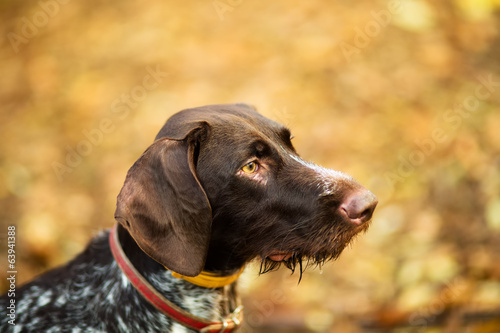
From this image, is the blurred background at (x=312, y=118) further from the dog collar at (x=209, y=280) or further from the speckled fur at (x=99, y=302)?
the speckled fur at (x=99, y=302)

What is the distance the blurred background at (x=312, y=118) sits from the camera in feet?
17.2

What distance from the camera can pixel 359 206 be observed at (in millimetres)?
2850

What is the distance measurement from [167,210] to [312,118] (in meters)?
4.85

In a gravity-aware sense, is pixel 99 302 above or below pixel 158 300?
below

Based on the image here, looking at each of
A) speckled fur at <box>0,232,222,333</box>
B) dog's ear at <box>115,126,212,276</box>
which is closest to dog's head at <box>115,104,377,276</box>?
dog's ear at <box>115,126,212,276</box>

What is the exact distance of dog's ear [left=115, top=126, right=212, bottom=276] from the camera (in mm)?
2688

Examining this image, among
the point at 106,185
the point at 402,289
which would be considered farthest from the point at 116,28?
the point at 402,289

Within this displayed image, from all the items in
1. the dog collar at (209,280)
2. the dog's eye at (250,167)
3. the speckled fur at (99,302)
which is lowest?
the speckled fur at (99,302)

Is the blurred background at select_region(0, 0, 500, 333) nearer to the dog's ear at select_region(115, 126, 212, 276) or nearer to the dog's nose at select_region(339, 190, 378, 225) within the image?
the dog's nose at select_region(339, 190, 378, 225)

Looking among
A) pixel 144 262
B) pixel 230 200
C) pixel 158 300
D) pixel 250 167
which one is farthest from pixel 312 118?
pixel 158 300

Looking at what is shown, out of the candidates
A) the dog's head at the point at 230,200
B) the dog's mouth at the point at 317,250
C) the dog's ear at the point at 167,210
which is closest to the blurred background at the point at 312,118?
the dog's mouth at the point at 317,250

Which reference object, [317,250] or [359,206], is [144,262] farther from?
[359,206]

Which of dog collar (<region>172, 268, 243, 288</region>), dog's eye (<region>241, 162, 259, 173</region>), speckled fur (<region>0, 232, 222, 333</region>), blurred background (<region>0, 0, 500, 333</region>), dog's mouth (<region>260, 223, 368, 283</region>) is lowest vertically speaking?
blurred background (<region>0, 0, 500, 333</region>)

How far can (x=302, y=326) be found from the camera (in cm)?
509
